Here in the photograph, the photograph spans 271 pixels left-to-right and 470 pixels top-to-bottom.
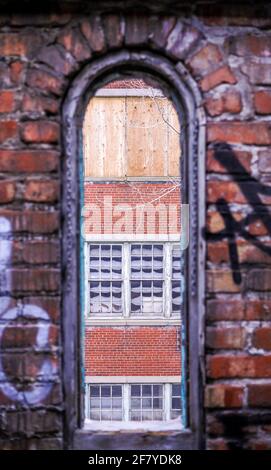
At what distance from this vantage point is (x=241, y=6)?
2.02 metres

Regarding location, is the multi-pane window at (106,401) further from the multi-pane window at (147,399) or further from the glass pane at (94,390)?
the multi-pane window at (147,399)

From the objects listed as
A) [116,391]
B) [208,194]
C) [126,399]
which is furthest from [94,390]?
[208,194]

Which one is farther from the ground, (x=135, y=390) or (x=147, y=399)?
(x=135, y=390)

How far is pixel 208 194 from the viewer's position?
203 centimetres

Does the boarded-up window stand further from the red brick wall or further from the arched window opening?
the red brick wall

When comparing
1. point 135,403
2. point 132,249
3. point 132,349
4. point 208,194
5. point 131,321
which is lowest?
point 135,403

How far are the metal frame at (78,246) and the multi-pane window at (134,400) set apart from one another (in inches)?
326

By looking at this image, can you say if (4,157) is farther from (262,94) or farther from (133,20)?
(262,94)

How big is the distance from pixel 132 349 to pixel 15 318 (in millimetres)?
8013

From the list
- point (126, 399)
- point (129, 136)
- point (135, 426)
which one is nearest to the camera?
point (135, 426)

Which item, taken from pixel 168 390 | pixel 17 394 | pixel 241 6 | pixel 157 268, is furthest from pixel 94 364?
pixel 241 6

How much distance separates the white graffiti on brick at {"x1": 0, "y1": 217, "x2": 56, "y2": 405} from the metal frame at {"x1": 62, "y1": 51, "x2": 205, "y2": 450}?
8 cm

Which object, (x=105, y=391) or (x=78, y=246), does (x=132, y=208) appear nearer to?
(x=105, y=391)

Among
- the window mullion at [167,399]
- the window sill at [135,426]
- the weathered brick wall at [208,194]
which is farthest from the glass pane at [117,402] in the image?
the weathered brick wall at [208,194]
